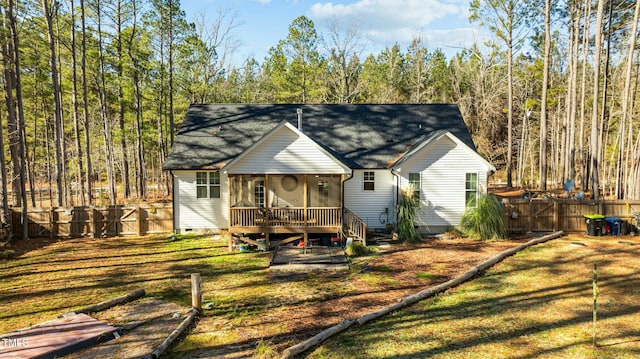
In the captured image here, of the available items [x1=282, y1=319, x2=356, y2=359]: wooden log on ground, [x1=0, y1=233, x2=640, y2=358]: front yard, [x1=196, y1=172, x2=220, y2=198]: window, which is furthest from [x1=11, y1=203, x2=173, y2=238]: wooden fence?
[x1=282, y1=319, x2=356, y2=359]: wooden log on ground

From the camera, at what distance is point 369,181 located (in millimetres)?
17906

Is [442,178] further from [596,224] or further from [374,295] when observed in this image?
[374,295]

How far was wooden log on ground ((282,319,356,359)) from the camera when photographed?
656 centimetres

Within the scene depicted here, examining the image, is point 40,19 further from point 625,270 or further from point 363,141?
point 625,270

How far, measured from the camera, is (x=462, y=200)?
17.4 metres

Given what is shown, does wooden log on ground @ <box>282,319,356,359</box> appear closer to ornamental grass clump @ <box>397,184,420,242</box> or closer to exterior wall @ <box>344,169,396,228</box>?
ornamental grass clump @ <box>397,184,420,242</box>

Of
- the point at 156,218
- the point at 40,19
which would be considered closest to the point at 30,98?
the point at 40,19

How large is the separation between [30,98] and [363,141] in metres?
29.2

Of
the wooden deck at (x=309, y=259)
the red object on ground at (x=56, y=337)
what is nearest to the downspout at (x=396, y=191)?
the wooden deck at (x=309, y=259)

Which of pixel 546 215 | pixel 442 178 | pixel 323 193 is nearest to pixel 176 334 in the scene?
pixel 323 193

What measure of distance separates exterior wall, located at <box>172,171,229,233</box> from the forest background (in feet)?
20.4

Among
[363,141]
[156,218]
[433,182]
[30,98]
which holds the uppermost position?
[30,98]

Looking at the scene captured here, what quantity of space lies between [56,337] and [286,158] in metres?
9.91

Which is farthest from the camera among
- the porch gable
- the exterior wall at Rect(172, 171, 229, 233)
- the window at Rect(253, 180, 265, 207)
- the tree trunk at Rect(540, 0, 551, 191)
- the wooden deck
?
the tree trunk at Rect(540, 0, 551, 191)
